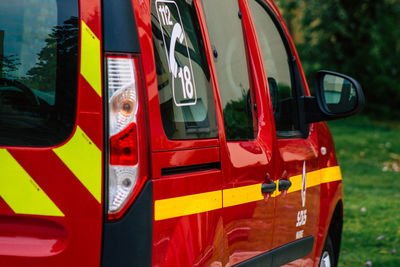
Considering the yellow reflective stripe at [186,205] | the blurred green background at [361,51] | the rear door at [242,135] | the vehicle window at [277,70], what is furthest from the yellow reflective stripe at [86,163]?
the blurred green background at [361,51]

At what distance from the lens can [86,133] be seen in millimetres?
2527

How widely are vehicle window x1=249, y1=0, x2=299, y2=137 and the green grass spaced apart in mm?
3024

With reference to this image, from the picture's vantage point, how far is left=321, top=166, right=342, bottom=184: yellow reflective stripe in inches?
178

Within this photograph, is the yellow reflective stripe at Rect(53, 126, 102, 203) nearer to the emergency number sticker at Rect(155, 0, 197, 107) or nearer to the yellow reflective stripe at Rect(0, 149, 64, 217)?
the yellow reflective stripe at Rect(0, 149, 64, 217)

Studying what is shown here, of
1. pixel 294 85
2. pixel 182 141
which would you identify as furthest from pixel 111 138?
pixel 294 85

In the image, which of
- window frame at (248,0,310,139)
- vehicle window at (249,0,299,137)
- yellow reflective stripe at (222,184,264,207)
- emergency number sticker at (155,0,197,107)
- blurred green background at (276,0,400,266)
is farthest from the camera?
blurred green background at (276,0,400,266)

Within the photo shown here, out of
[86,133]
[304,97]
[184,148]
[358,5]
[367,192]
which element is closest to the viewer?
[86,133]

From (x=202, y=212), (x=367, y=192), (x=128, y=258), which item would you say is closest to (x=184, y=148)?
(x=202, y=212)

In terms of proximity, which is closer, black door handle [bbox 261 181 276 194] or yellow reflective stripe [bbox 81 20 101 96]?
yellow reflective stripe [bbox 81 20 101 96]

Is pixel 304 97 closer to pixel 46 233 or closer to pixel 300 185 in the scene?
pixel 300 185

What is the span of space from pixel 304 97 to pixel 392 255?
143 inches

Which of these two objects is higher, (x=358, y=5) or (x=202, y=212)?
(x=358, y=5)

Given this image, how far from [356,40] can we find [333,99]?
2303 cm

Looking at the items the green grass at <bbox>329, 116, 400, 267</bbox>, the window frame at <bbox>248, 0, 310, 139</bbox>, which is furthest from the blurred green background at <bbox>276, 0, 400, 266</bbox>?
the window frame at <bbox>248, 0, 310, 139</bbox>
